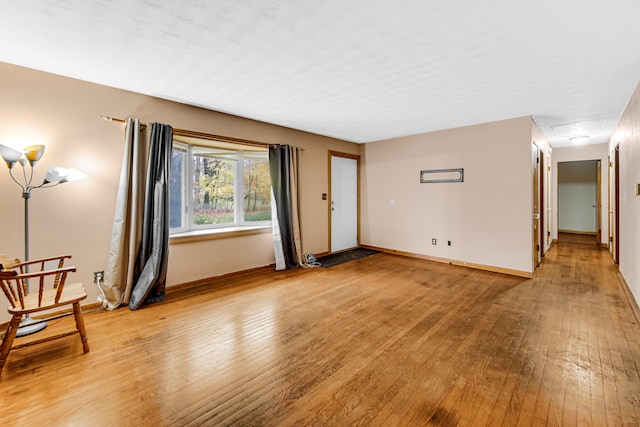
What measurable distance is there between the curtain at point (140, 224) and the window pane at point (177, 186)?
1.98ft

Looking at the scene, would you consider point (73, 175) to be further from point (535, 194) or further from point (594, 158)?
point (594, 158)

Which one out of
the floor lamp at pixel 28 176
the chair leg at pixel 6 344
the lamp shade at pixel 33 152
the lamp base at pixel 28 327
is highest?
the lamp shade at pixel 33 152

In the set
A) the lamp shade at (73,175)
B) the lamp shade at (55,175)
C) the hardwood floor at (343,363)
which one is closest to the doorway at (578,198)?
the hardwood floor at (343,363)

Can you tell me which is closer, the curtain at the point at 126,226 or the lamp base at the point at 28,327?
the lamp base at the point at 28,327

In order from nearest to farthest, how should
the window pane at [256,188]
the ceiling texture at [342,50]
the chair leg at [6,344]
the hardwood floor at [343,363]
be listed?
the hardwood floor at [343,363], the ceiling texture at [342,50], the chair leg at [6,344], the window pane at [256,188]

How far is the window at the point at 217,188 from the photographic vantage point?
13.5ft

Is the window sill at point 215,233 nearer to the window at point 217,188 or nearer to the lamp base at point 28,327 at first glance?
the window at point 217,188

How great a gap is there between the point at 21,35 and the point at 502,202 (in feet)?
18.8

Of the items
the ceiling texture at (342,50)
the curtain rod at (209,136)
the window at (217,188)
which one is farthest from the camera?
the window at (217,188)

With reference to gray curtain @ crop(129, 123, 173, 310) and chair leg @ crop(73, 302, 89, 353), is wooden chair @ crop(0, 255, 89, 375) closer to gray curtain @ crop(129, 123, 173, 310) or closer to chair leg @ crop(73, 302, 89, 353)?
chair leg @ crop(73, 302, 89, 353)

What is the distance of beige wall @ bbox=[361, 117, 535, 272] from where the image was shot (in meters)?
4.23

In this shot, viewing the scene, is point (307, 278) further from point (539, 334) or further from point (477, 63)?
point (477, 63)

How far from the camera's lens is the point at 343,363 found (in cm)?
209

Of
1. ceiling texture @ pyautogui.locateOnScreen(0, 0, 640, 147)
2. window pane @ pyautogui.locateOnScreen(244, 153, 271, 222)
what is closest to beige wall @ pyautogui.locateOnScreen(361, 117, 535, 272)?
ceiling texture @ pyautogui.locateOnScreen(0, 0, 640, 147)
